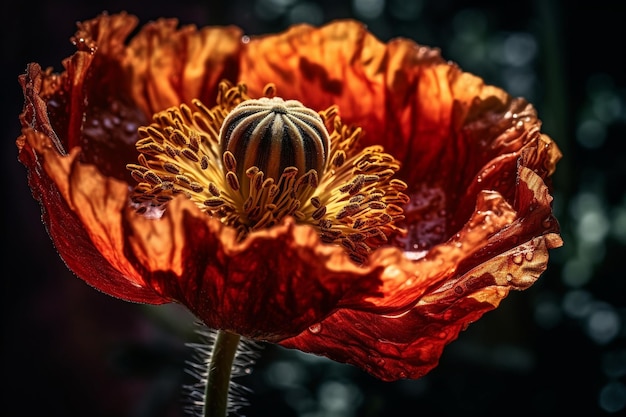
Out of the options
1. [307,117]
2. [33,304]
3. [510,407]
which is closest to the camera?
[307,117]

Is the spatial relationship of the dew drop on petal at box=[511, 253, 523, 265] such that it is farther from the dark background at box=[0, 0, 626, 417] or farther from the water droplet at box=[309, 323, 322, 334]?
the dark background at box=[0, 0, 626, 417]

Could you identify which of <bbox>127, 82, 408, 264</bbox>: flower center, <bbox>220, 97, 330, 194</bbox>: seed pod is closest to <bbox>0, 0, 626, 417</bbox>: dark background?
<bbox>127, 82, 408, 264</bbox>: flower center

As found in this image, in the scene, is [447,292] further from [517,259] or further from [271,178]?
[271,178]

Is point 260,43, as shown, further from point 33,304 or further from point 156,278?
point 33,304

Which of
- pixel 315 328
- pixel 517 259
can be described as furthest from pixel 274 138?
pixel 517 259

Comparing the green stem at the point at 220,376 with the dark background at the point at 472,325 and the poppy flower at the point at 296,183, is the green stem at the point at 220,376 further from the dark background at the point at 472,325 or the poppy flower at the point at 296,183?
the dark background at the point at 472,325

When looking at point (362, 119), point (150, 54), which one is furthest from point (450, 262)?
point (150, 54)
